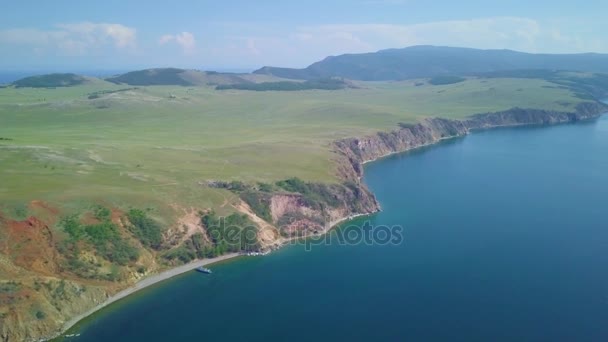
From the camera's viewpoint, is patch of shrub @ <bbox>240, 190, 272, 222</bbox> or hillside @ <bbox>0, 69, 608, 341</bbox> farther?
patch of shrub @ <bbox>240, 190, 272, 222</bbox>

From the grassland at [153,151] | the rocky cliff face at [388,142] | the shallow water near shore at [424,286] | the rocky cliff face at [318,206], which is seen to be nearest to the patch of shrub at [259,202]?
the rocky cliff face at [318,206]

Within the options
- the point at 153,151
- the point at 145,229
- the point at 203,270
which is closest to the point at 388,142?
the point at 153,151

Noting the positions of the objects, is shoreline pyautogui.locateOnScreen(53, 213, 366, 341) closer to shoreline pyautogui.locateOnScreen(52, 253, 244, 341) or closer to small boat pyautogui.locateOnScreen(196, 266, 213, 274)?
shoreline pyautogui.locateOnScreen(52, 253, 244, 341)

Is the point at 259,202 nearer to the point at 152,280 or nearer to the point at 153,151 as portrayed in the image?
the point at 152,280

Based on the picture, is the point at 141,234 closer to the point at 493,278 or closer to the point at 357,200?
the point at 357,200

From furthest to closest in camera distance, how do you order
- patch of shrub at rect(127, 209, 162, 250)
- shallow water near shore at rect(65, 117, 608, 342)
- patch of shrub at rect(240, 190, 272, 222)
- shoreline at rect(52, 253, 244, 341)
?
patch of shrub at rect(240, 190, 272, 222) → patch of shrub at rect(127, 209, 162, 250) → shoreline at rect(52, 253, 244, 341) → shallow water near shore at rect(65, 117, 608, 342)

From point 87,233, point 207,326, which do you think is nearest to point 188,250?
point 87,233

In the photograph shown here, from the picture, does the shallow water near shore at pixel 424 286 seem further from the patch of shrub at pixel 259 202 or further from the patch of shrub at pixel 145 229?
the patch of shrub at pixel 259 202

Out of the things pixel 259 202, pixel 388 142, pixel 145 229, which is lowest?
pixel 145 229

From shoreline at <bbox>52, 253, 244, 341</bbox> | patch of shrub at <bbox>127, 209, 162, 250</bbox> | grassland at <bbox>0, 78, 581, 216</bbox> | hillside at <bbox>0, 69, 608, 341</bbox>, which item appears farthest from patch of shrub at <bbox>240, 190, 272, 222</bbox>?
patch of shrub at <bbox>127, 209, 162, 250</bbox>
